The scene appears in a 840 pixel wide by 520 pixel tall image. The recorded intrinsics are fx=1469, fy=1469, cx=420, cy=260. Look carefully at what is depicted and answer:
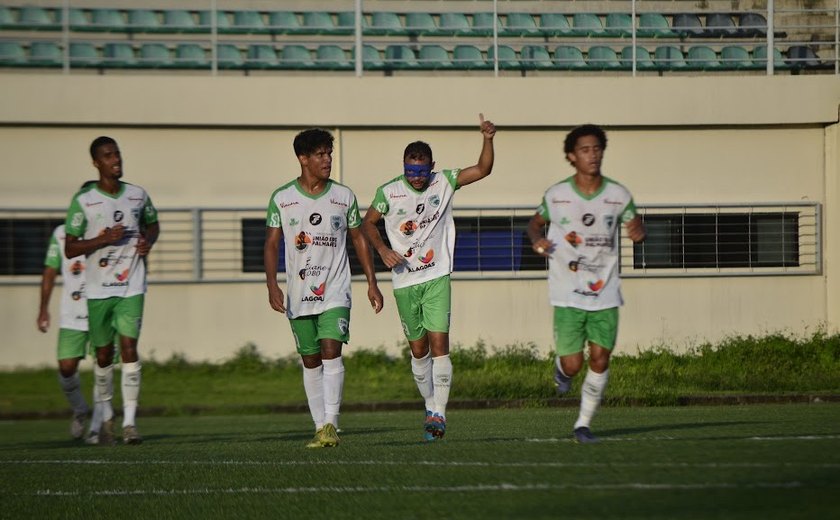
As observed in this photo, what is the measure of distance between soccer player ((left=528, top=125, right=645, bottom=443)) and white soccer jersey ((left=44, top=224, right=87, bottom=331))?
20.1 feet

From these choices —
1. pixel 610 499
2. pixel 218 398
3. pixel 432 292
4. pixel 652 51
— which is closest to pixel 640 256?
pixel 652 51

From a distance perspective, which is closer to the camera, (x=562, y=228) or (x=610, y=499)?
(x=610, y=499)

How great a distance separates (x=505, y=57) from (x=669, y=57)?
2.86 meters

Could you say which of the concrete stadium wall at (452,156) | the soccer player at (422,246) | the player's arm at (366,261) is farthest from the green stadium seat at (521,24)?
the player's arm at (366,261)

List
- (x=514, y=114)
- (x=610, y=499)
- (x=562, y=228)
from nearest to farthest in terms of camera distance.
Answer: (x=610, y=499) → (x=562, y=228) → (x=514, y=114)

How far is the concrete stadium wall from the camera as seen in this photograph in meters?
22.4

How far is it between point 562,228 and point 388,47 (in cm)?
1505

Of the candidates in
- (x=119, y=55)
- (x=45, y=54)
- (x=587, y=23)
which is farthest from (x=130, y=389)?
(x=587, y=23)

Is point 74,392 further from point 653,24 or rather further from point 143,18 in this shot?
Answer: point 653,24

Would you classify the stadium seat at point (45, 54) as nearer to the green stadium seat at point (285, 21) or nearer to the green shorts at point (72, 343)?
the green stadium seat at point (285, 21)

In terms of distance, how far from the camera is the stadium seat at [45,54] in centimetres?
2391

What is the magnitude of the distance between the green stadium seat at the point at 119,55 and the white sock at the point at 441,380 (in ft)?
44.1

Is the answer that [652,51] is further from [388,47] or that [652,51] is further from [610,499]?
[610,499]

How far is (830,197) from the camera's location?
23.0 metres
